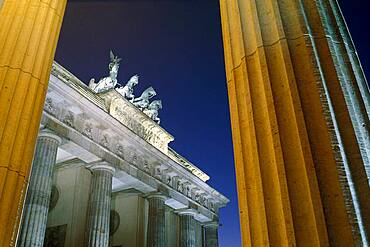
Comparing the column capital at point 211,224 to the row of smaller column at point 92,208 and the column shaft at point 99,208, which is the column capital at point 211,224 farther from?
the column shaft at point 99,208

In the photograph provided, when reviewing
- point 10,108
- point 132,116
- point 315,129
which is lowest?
point 315,129

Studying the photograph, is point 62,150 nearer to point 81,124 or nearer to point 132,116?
point 81,124

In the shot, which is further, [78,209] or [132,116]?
[132,116]

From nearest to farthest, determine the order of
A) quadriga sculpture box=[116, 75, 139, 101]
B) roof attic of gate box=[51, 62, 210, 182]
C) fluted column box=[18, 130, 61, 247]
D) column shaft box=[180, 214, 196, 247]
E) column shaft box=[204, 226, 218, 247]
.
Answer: fluted column box=[18, 130, 61, 247] < roof attic of gate box=[51, 62, 210, 182] < quadriga sculpture box=[116, 75, 139, 101] < column shaft box=[180, 214, 196, 247] < column shaft box=[204, 226, 218, 247]

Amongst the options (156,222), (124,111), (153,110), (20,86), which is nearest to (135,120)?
(124,111)

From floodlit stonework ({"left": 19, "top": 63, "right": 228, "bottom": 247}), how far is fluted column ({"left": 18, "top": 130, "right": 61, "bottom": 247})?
5 centimetres

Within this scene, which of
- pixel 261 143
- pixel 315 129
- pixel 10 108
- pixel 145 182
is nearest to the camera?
pixel 315 129

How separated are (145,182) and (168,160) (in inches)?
128

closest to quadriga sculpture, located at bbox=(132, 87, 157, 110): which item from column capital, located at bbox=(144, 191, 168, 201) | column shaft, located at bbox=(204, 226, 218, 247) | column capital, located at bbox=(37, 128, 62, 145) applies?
column capital, located at bbox=(144, 191, 168, 201)

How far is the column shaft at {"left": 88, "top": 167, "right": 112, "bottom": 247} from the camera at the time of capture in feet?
71.9

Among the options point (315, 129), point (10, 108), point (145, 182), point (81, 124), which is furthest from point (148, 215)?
point (315, 129)

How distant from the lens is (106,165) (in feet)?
78.9

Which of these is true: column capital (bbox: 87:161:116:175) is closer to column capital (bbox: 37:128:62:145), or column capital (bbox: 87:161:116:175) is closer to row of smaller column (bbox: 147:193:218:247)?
column capital (bbox: 37:128:62:145)

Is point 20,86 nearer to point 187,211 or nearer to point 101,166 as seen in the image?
point 101,166
